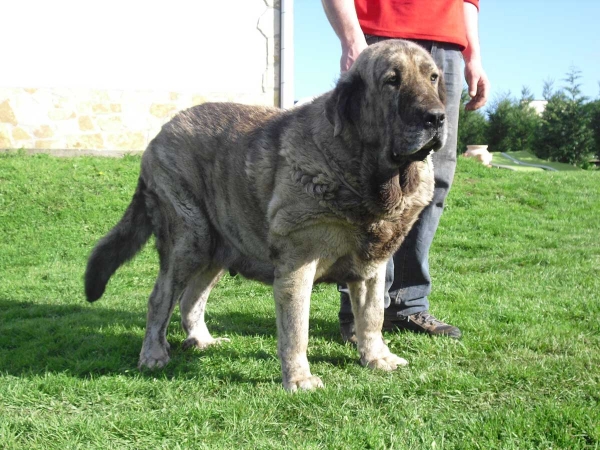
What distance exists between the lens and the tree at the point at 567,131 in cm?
2070

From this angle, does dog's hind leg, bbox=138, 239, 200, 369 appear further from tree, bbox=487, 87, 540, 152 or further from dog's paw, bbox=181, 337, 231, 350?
tree, bbox=487, 87, 540, 152

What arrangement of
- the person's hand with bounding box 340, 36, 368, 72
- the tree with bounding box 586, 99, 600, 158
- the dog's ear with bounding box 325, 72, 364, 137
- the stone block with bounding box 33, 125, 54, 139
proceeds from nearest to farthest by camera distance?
the dog's ear with bounding box 325, 72, 364, 137
the person's hand with bounding box 340, 36, 368, 72
the stone block with bounding box 33, 125, 54, 139
the tree with bounding box 586, 99, 600, 158

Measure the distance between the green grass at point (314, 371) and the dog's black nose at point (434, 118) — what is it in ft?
4.46

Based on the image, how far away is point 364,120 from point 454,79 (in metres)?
1.37

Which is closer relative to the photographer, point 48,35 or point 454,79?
point 454,79

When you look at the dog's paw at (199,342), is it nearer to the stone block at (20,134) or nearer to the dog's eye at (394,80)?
the dog's eye at (394,80)

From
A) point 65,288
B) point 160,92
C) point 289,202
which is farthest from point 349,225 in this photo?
point 160,92

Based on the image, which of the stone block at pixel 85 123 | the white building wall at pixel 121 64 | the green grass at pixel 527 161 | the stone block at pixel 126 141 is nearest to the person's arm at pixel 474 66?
the white building wall at pixel 121 64

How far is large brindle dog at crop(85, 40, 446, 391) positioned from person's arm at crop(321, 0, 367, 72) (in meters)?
0.31

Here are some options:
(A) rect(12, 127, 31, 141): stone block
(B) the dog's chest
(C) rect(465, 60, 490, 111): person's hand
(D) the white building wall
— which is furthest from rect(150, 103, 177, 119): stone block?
(B) the dog's chest

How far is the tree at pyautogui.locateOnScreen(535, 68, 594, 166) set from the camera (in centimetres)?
2070

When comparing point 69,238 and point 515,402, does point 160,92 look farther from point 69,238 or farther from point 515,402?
point 515,402

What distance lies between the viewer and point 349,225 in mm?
3434

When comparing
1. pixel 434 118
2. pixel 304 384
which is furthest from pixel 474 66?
pixel 304 384
